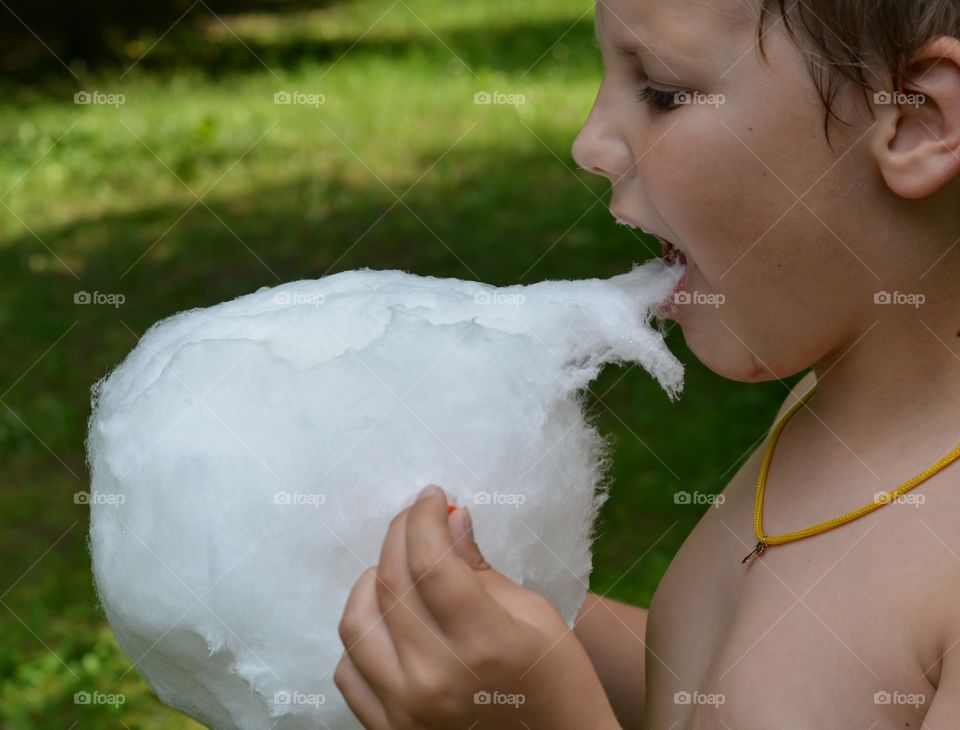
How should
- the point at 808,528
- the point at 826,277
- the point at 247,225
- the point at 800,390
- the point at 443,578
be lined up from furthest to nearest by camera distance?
the point at 247,225 → the point at 800,390 → the point at 808,528 → the point at 826,277 → the point at 443,578

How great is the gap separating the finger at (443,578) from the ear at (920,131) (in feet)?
2.18

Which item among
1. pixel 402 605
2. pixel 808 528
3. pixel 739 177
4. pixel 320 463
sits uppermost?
pixel 739 177

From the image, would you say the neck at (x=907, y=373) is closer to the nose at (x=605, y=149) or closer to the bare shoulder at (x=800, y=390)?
the bare shoulder at (x=800, y=390)

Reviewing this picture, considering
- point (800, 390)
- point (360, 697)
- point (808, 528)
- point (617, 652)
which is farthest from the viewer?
point (617, 652)

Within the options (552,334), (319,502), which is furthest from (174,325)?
(552,334)

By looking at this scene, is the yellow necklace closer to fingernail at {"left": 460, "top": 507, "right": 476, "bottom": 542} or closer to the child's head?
the child's head

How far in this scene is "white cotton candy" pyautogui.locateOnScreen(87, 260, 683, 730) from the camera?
4.72ft

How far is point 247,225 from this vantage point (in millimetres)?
6461

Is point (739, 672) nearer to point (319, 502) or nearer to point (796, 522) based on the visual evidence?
point (796, 522)

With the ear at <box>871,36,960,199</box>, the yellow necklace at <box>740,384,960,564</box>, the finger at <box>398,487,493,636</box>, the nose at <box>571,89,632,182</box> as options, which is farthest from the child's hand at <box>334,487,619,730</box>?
the ear at <box>871,36,960,199</box>

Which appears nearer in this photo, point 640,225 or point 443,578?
point 443,578

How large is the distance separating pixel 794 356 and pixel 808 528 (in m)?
0.23

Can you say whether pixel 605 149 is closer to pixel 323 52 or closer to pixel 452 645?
pixel 452 645

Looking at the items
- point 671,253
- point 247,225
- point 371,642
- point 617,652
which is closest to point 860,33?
point 671,253
